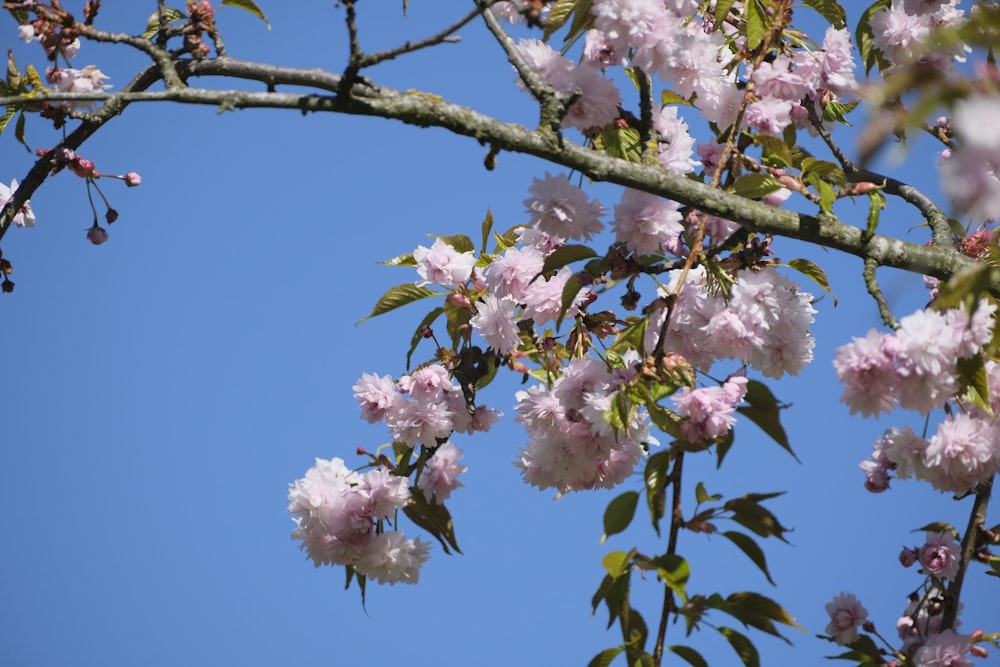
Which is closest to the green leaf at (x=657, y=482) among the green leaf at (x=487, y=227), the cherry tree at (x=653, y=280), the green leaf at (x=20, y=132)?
the cherry tree at (x=653, y=280)

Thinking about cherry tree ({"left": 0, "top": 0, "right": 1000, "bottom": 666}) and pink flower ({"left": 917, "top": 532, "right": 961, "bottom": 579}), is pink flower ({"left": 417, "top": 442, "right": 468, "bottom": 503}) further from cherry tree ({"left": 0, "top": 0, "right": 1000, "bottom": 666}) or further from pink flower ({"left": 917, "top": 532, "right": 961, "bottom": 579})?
pink flower ({"left": 917, "top": 532, "right": 961, "bottom": 579})

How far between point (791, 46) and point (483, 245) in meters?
0.85

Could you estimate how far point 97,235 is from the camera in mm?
2508

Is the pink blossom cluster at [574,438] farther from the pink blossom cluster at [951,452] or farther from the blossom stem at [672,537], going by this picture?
the pink blossom cluster at [951,452]

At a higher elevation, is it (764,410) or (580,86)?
(580,86)

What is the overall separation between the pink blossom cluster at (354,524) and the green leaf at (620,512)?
50cm

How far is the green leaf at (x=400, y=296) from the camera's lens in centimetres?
212

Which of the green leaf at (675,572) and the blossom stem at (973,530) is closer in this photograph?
the green leaf at (675,572)

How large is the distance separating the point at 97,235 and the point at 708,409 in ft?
5.49

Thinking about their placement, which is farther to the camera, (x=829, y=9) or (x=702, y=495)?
(x=829, y=9)

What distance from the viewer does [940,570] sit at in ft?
7.89

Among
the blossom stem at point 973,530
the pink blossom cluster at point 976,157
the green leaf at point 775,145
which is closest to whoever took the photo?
the pink blossom cluster at point 976,157

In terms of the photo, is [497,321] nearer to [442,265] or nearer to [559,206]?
[442,265]

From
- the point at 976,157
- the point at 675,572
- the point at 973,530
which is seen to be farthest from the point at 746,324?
the point at 976,157
